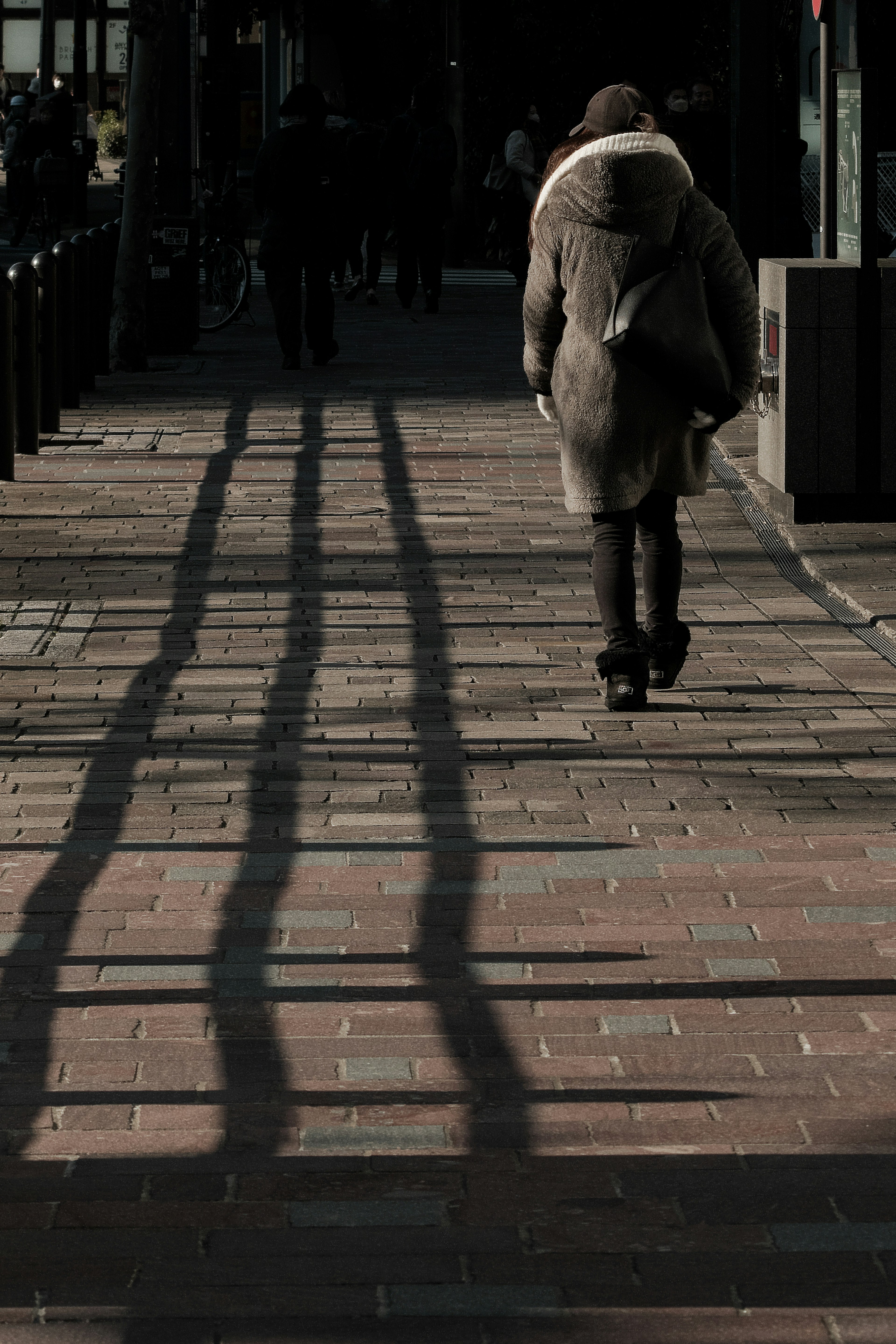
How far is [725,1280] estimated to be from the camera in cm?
300

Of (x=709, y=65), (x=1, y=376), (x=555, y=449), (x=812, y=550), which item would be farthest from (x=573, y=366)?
(x=709, y=65)

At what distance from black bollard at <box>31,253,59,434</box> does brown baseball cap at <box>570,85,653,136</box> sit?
239 inches

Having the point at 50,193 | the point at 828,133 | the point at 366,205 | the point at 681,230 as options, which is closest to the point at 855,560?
the point at 828,133

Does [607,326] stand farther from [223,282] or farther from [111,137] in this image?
[111,137]

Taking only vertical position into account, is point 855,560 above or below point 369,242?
below

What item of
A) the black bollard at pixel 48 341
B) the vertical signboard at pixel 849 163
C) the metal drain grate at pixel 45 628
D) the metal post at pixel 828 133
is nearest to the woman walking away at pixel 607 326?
the metal drain grate at pixel 45 628

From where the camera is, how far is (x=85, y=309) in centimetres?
1424

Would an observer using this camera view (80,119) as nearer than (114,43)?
Yes

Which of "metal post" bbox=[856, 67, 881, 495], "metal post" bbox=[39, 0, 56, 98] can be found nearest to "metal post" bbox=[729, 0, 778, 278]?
"metal post" bbox=[856, 67, 881, 495]

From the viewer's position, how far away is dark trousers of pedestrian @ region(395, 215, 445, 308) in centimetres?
1977

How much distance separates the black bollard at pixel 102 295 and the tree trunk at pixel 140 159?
5.1 inches

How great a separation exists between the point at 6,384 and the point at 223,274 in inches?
335

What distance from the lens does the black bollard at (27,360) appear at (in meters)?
11.3

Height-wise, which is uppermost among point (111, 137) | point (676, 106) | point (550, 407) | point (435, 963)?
point (111, 137)
